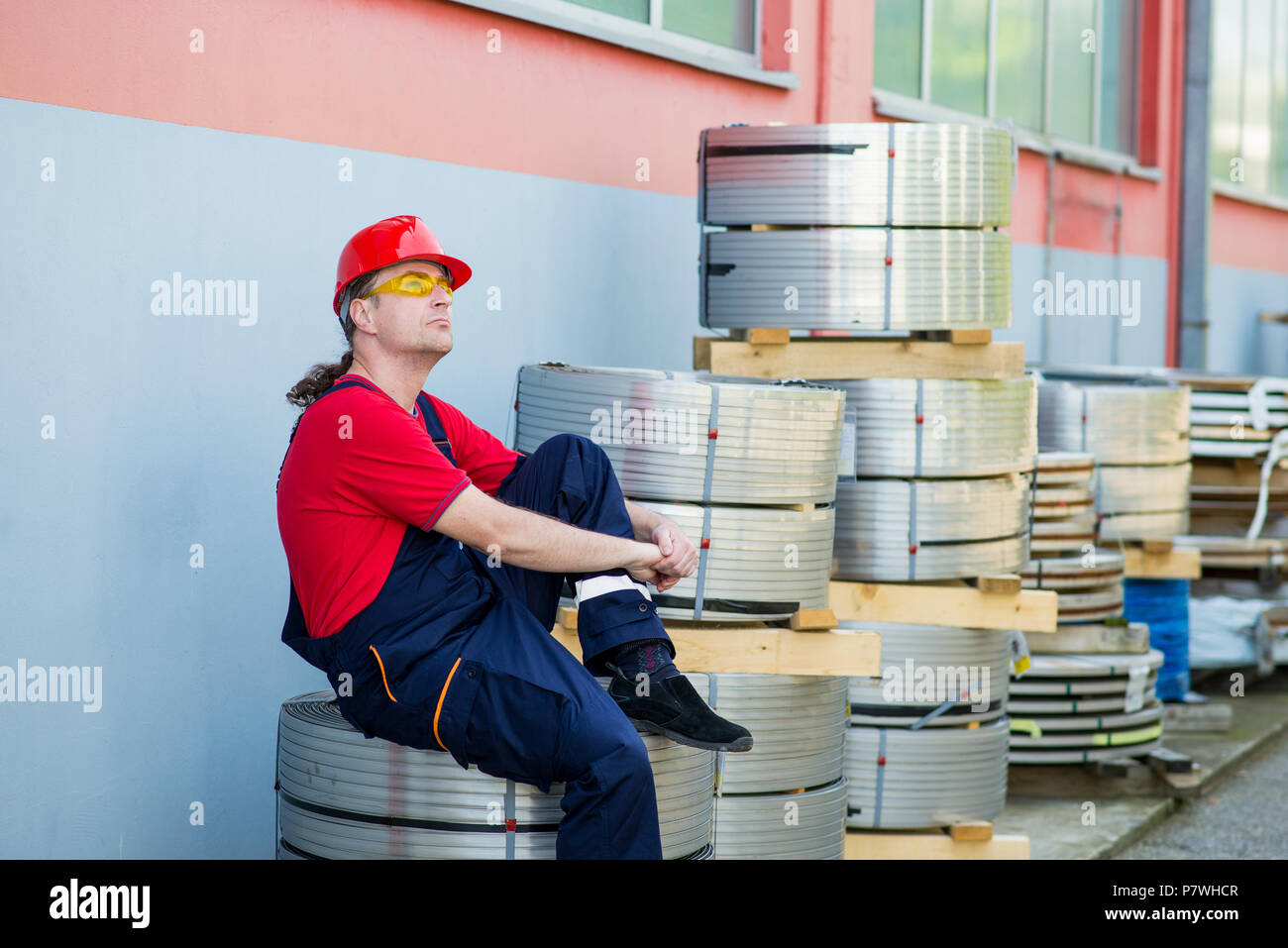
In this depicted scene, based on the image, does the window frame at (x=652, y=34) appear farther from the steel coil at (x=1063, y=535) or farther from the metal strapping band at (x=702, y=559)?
the steel coil at (x=1063, y=535)

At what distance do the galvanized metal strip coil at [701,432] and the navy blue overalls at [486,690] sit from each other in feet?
2.58

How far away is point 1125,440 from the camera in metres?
7.56

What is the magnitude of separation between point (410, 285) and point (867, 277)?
84.7 inches

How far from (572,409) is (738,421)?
0.49m

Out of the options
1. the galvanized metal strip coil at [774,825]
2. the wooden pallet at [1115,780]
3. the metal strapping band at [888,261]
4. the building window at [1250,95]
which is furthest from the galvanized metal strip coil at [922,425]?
the building window at [1250,95]

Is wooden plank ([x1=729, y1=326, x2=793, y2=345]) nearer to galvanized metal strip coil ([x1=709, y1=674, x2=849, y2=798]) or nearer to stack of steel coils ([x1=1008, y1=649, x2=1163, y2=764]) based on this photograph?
galvanized metal strip coil ([x1=709, y1=674, x2=849, y2=798])

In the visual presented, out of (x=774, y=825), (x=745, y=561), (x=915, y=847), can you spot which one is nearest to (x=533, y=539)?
(x=745, y=561)

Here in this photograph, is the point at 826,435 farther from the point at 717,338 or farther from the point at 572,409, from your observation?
the point at 717,338

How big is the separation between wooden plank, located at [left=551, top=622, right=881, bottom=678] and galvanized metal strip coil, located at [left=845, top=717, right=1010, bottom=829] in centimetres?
94

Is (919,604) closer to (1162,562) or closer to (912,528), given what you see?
(912,528)

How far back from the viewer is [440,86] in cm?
512
